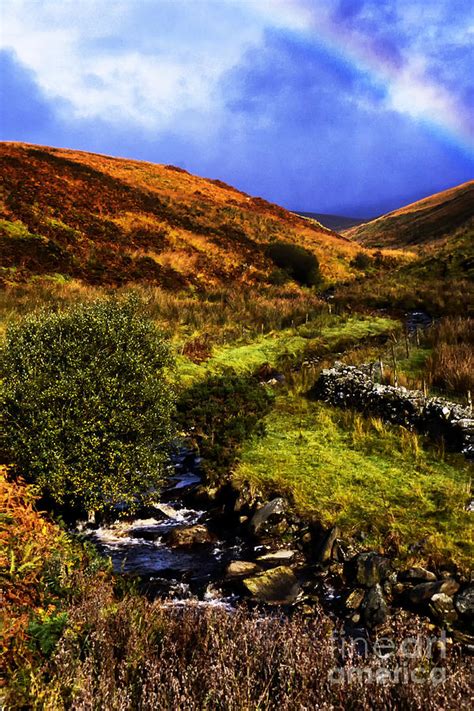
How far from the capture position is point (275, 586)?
608cm

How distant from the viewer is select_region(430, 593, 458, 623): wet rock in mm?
5139

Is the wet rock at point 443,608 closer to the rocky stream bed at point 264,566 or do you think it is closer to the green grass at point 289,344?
the rocky stream bed at point 264,566

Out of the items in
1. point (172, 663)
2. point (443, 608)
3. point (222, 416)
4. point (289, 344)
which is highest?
point (289, 344)

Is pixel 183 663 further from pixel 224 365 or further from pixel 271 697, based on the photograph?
pixel 224 365

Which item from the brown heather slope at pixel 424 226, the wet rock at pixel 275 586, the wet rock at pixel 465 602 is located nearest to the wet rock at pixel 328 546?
the wet rock at pixel 275 586

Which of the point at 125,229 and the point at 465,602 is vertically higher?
the point at 125,229

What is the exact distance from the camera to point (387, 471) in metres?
8.49

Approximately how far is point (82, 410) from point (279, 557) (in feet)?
12.5

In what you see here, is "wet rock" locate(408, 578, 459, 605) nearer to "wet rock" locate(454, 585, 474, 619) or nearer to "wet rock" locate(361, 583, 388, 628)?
"wet rock" locate(454, 585, 474, 619)

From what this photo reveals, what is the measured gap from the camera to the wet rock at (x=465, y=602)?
5.15 meters

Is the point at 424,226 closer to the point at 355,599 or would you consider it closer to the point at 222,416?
the point at 222,416

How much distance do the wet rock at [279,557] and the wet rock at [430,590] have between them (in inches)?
70.8

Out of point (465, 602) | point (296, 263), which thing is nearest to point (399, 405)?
point (465, 602)

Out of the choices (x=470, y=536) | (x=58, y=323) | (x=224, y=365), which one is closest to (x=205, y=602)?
(x=470, y=536)
